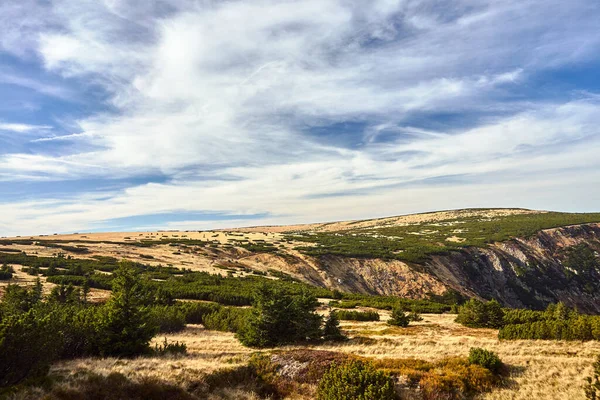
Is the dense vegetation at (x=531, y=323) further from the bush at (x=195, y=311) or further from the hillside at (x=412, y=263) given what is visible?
the hillside at (x=412, y=263)

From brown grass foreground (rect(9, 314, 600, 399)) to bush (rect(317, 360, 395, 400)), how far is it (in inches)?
62.0

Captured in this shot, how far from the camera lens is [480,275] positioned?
235ft

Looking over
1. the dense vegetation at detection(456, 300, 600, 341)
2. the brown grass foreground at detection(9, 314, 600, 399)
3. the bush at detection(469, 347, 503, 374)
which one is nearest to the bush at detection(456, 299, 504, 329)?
the dense vegetation at detection(456, 300, 600, 341)

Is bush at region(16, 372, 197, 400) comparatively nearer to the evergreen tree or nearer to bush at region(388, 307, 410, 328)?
the evergreen tree

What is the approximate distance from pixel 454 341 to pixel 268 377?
1367 centimetres

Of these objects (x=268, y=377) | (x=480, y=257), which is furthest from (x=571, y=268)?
(x=268, y=377)

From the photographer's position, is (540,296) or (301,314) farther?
(540,296)

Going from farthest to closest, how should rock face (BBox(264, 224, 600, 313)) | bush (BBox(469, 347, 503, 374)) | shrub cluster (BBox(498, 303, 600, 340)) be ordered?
rock face (BBox(264, 224, 600, 313)), shrub cluster (BBox(498, 303, 600, 340)), bush (BBox(469, 347, 503, 374))

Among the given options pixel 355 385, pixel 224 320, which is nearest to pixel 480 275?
pixel 224 320

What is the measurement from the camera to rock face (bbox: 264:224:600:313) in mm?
62125

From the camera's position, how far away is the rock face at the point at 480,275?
204ft

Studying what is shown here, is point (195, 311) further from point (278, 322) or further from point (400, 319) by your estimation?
point (400, 319)

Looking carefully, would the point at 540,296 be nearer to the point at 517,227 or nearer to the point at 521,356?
the point at 517,227

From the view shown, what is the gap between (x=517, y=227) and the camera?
340ft
